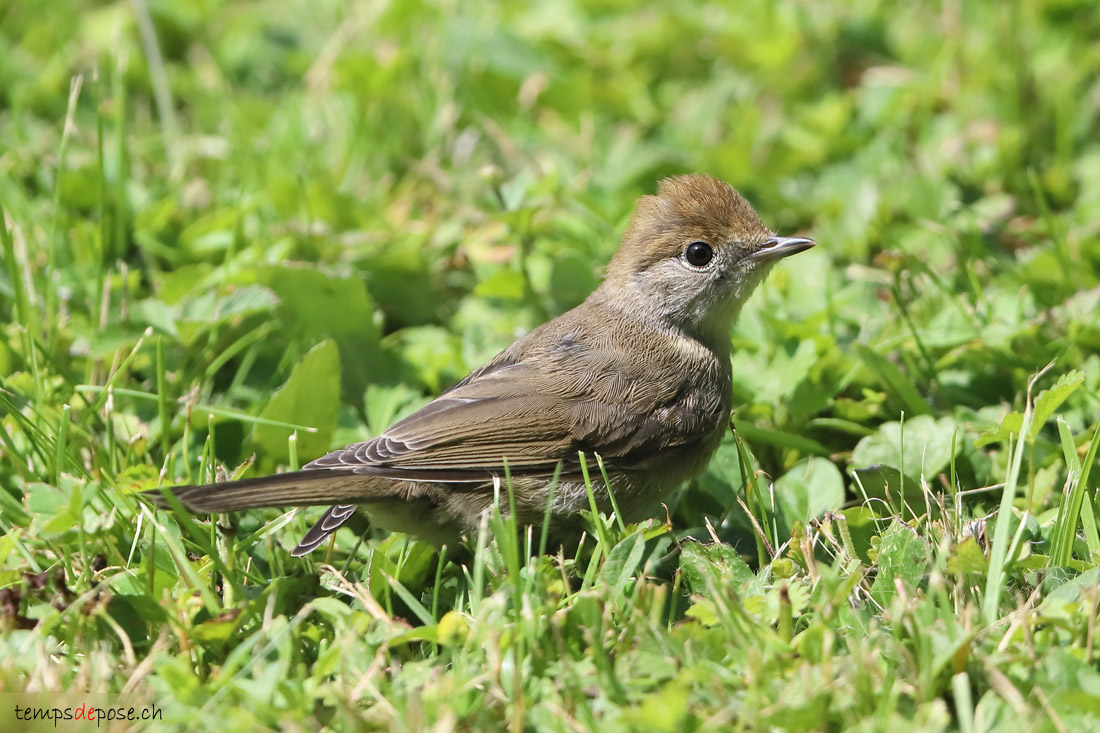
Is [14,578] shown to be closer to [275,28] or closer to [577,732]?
[577,732]

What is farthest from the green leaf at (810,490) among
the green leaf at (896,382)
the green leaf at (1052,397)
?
the green leaf at (1052,397)

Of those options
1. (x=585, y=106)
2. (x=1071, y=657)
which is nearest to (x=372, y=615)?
(x=1071, y=657)

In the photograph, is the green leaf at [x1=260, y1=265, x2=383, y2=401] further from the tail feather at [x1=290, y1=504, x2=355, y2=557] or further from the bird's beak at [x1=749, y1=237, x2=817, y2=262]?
the bird's beak at [x1=749, y1=237, x2=817, y2=262]

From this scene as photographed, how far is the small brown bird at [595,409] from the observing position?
325 centimetres

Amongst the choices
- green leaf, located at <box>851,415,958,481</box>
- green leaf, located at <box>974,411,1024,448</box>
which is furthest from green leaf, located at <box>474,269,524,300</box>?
green leaf, located at <box>974,411,1024,448</box>

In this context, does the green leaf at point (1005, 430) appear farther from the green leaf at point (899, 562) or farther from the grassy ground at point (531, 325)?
the green leaf at point (899, 562)

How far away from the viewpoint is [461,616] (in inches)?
110

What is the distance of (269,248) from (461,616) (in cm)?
240

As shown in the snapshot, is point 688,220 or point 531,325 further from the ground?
point 688,220

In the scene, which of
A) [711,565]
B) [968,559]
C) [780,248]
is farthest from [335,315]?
[968,559]

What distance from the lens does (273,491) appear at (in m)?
2.98

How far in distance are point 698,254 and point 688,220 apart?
120mm

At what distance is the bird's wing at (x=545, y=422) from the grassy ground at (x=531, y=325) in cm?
26

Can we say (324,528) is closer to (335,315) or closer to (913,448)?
(335,315)
